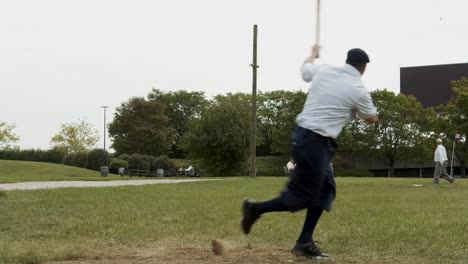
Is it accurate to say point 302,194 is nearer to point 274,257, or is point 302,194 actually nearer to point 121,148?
point 274,257

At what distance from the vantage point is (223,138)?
167 feet

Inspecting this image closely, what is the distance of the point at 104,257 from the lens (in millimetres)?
5777

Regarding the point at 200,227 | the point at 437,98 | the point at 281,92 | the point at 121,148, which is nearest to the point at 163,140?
the point at 121,148

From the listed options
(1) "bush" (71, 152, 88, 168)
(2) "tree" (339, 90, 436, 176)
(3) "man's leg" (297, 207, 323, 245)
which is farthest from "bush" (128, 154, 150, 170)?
(3) "man's leg" (297, 207, 323, 245)

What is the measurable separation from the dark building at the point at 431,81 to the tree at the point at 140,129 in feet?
109

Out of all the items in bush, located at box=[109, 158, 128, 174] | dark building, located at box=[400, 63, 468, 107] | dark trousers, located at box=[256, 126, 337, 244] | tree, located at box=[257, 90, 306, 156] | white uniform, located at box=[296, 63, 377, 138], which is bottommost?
bush, located at box=[109, 158, 128, 174]

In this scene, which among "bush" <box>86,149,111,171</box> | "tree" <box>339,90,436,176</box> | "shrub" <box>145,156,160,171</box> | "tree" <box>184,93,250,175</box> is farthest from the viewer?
"tree" <box>339,90,436,176</box>

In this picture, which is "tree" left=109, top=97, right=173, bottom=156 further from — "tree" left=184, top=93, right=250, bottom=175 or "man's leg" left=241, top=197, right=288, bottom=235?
"man's leg" left=241, top=197, right=288, bottom=235

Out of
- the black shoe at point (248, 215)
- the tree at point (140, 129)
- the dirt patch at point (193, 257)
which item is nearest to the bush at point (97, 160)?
the tree at point (140, 129)

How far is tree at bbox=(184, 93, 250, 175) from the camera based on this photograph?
5097cm

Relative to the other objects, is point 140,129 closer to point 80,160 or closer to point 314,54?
point 80,160

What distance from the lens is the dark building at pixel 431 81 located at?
72812 millimetres

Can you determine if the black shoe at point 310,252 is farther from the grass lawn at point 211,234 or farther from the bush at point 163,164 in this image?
the bush at point 163,164

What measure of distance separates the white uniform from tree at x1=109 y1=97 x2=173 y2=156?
71209 millimetres
